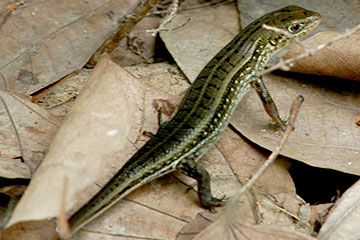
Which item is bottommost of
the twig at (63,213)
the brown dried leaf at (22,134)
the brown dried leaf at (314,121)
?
the brown dried leaf at (314,121)

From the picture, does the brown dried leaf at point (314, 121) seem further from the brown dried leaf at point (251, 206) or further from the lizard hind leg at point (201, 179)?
the lizard hind leg at point (201, 179)

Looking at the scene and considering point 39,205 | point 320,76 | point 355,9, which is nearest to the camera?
point 39,205

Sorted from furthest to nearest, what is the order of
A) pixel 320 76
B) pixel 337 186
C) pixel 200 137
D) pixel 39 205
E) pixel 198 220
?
pixel 320 76
pixel 337 186
pixel 200 137
pixel 198 220
pixel 39 205

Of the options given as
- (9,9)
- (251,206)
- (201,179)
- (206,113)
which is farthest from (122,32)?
(251,206)

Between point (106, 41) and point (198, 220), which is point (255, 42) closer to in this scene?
point (106, 41)

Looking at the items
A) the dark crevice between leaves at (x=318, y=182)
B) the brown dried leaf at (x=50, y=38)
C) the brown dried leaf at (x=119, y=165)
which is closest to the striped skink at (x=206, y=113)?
the brown dried leaf at (x=119, y=165)

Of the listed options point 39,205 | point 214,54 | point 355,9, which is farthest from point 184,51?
point 39,205

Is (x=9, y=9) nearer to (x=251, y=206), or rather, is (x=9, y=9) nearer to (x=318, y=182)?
(x=251, y=206)
